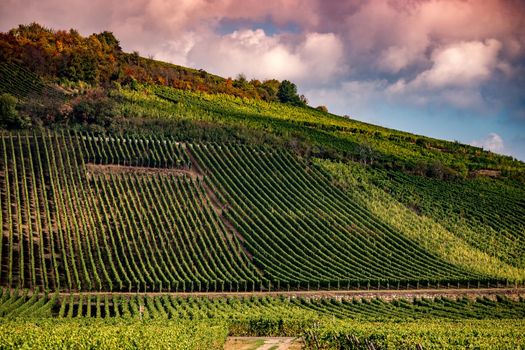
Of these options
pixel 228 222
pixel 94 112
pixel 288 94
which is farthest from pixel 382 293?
pixel 288 94

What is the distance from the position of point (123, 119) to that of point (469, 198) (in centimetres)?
4782

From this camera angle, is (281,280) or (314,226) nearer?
(281,280)

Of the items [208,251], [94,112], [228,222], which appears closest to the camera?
[208,251]

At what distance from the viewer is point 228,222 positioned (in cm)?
8369

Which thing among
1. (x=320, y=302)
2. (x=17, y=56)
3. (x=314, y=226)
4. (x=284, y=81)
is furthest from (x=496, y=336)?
(x=284, y=81)

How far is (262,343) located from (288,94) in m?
121

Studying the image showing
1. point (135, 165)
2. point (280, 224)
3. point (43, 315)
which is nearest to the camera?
point (43, 315)

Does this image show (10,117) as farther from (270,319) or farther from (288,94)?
(288,94)

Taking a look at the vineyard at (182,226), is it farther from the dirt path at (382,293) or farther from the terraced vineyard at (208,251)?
the dirt path at (382,293)

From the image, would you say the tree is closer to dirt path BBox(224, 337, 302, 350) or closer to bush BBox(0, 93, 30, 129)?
bush BBox(0, 93, 30, 129)

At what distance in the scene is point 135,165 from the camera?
9356cm

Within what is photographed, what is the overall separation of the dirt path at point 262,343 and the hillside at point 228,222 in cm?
96

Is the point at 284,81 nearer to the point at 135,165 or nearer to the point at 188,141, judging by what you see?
the point at 188,141

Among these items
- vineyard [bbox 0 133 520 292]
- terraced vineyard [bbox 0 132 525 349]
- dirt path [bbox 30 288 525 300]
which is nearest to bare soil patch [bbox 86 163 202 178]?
vineyard [bbox 0 133 520 292]
